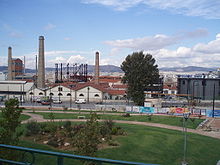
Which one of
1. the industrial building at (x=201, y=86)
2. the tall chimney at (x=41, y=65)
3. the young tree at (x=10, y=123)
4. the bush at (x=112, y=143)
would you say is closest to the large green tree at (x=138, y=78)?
the industrial building at (x=201, y=86)

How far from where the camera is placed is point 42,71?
6544 centimetres

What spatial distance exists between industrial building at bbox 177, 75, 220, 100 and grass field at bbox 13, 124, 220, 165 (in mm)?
46204

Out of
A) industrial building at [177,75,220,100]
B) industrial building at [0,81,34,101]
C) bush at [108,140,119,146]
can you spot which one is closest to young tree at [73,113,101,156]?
bush at [108,140,119,146]

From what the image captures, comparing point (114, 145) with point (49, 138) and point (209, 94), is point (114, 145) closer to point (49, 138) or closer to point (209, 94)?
point (49, 138)

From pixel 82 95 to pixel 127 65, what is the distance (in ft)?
45.6

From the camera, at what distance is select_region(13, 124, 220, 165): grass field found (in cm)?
1591

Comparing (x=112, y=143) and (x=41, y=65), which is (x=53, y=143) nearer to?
(x=112, y=143)

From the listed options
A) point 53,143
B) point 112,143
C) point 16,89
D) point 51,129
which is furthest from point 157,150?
point 16,89

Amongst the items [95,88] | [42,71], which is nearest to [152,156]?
[95,88]

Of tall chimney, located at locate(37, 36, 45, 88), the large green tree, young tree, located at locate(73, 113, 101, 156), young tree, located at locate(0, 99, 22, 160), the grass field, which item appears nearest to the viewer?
young tree, located at locate(0, 99, 22, 160)

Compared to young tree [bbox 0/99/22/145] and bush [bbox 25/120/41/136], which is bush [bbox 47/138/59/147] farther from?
young tree [bbox 0/99/22/145]

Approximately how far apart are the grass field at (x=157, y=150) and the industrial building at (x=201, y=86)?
46204mm

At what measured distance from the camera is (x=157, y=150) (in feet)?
58.6

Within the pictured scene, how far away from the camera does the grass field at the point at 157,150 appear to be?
15.9 meters
